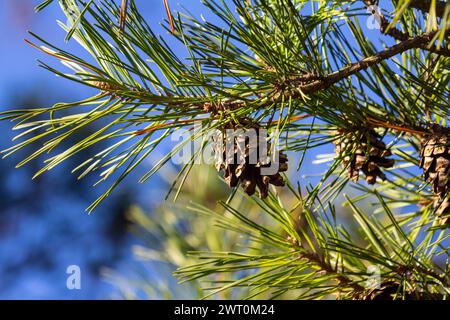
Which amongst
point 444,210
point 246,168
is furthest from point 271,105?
point 444,210

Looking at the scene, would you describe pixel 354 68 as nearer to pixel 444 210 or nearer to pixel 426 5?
Answer: pixel 426 5

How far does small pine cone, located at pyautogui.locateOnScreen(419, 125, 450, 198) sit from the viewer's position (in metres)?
0.77

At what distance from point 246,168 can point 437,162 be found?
0.70ft

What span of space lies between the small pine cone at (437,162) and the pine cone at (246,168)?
17 cm

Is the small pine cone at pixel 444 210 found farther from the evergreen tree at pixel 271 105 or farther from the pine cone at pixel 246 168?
the pine cone at pixel 246 168

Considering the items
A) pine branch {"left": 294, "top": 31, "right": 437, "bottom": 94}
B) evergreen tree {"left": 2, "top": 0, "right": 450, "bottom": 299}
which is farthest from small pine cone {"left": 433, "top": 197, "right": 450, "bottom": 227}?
pine branch {"left": 294, "top": 31, "right": 437, "bottom": 94}

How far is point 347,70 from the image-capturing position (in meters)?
0.71

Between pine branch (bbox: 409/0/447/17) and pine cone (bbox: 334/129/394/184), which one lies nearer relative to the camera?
pine branch (bbox: 409/0/447/17)

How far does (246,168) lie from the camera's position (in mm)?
721

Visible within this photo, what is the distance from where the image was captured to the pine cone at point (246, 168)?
28.0 inches

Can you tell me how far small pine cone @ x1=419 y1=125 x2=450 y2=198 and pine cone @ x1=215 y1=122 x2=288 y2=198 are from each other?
0.17 m

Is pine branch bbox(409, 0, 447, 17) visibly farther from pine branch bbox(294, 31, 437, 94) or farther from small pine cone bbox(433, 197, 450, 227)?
small pine cone bbox(433, 197, 450, 227)
